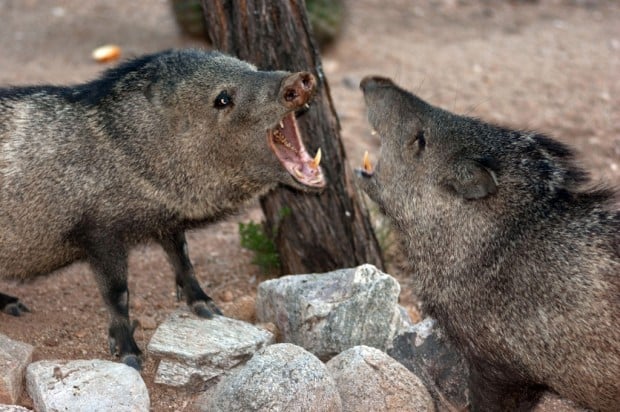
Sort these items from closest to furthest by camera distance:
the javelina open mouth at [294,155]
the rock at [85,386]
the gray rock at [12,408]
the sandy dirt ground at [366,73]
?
1. the gray rock at [12,408]
2. the rock at [85,386]
3. the javelina open mouth at [294,155]
4. the sandy dirt ground at [366,73]

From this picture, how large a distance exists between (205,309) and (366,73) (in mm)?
4582

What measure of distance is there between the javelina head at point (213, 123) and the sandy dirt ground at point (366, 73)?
970 millimetres

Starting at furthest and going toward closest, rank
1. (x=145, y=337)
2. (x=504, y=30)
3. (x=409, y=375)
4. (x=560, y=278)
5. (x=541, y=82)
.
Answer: (x=504, y=30) → (x=541, y=82) → (x=145, y=337) → (x=409, y=375) → (x=560, y=278)

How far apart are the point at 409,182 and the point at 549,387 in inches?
Answer: 46.1

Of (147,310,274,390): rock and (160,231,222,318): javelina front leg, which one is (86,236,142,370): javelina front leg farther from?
(160,231,222,318): javelina front leg

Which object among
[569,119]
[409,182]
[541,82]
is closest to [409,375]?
[409,182]

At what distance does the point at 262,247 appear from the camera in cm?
595

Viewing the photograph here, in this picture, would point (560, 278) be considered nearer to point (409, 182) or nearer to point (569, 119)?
point (409, 182)

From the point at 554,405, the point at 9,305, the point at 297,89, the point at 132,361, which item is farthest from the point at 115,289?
the point at 554,405

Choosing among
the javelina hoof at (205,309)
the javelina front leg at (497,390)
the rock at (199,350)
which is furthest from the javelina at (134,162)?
the javelina front leg at (497,390)

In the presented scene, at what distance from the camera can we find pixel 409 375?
449 cm

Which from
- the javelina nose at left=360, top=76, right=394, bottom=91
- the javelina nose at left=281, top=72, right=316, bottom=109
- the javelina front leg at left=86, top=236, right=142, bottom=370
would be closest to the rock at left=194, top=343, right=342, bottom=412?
the javelina front leg at left=86, top=236, right=142, bottom=370

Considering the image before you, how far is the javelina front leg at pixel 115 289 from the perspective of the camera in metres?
4.67

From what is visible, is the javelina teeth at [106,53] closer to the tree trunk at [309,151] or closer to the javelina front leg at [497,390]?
the tree trunk at [309,151]
